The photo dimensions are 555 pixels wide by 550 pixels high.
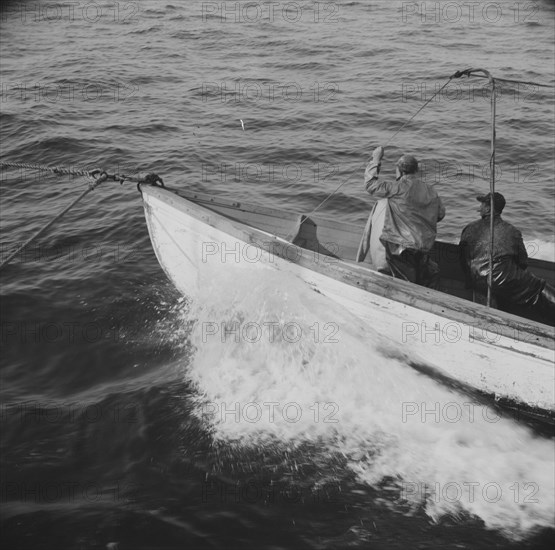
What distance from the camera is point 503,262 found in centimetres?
710

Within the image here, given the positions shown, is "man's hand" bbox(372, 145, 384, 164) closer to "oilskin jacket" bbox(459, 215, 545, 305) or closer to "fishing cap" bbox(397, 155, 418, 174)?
"fishing cap" bbox(397, 155, 418, 174)

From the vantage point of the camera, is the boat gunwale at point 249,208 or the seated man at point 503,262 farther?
the boat gunwale at point 249,208

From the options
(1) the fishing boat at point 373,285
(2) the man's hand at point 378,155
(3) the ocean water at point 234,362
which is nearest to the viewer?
(3) the ocean water at point 234,362

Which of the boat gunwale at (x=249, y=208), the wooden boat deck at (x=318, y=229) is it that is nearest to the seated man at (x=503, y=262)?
the wooden boat deck at (x=318, y=229)

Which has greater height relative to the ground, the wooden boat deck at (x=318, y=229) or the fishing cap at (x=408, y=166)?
the fishing cap at (x=408, y=166)

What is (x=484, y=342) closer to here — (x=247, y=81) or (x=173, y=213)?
(x=173, y=213)

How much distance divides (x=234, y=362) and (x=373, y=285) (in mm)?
1994

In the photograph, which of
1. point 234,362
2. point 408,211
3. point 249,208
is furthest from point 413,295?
point 249,208

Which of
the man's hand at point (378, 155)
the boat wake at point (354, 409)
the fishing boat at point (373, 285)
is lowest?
the boat wake at point (354, 409)

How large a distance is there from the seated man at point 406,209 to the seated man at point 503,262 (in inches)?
19.9

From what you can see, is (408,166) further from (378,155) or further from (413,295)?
(413,295)

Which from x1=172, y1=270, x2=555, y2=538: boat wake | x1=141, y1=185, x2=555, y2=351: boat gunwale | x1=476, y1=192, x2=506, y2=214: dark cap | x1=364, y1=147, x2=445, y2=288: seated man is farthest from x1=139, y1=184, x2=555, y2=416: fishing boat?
x1=476, y1=192, x2=506, y2=214: dark cap

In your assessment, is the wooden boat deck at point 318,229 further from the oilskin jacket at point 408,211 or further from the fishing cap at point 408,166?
the fishing cap at point 408,166

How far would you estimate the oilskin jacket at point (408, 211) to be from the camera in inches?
280
